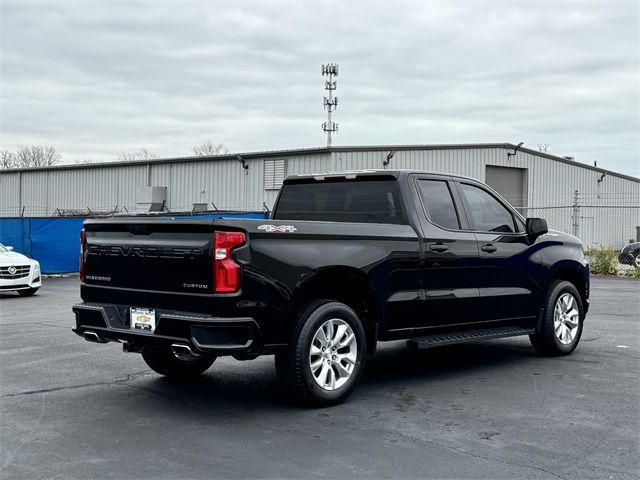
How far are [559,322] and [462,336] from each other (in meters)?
1.78

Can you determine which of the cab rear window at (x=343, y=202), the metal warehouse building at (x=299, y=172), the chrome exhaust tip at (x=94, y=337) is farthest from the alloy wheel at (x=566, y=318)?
the metal warehouse building at (x=299, y=172)

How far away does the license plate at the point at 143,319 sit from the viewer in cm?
596

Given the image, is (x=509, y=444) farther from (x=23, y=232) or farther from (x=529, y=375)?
(x=23, y=232)

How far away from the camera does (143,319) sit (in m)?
6.04

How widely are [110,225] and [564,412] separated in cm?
396

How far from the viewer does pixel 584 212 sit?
38.4 m

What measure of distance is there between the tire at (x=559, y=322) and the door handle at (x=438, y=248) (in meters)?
1.79

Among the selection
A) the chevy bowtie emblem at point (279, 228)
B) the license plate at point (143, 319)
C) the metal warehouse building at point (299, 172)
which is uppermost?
the metal warehouse building at point (299, 172)

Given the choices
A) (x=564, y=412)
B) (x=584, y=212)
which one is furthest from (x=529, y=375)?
(x=584, y=212)

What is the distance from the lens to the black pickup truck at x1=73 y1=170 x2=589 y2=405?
5707 mm

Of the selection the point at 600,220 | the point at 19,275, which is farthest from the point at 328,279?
the point at 600,220

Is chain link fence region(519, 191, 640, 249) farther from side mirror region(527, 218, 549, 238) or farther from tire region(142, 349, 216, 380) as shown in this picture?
tire region(142, 349, 216, 380)

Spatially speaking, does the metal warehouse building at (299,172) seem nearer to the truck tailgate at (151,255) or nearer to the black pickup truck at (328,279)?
the black pickup truck at (328,279)

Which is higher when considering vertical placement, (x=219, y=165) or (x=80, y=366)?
(x=219, y=165)
